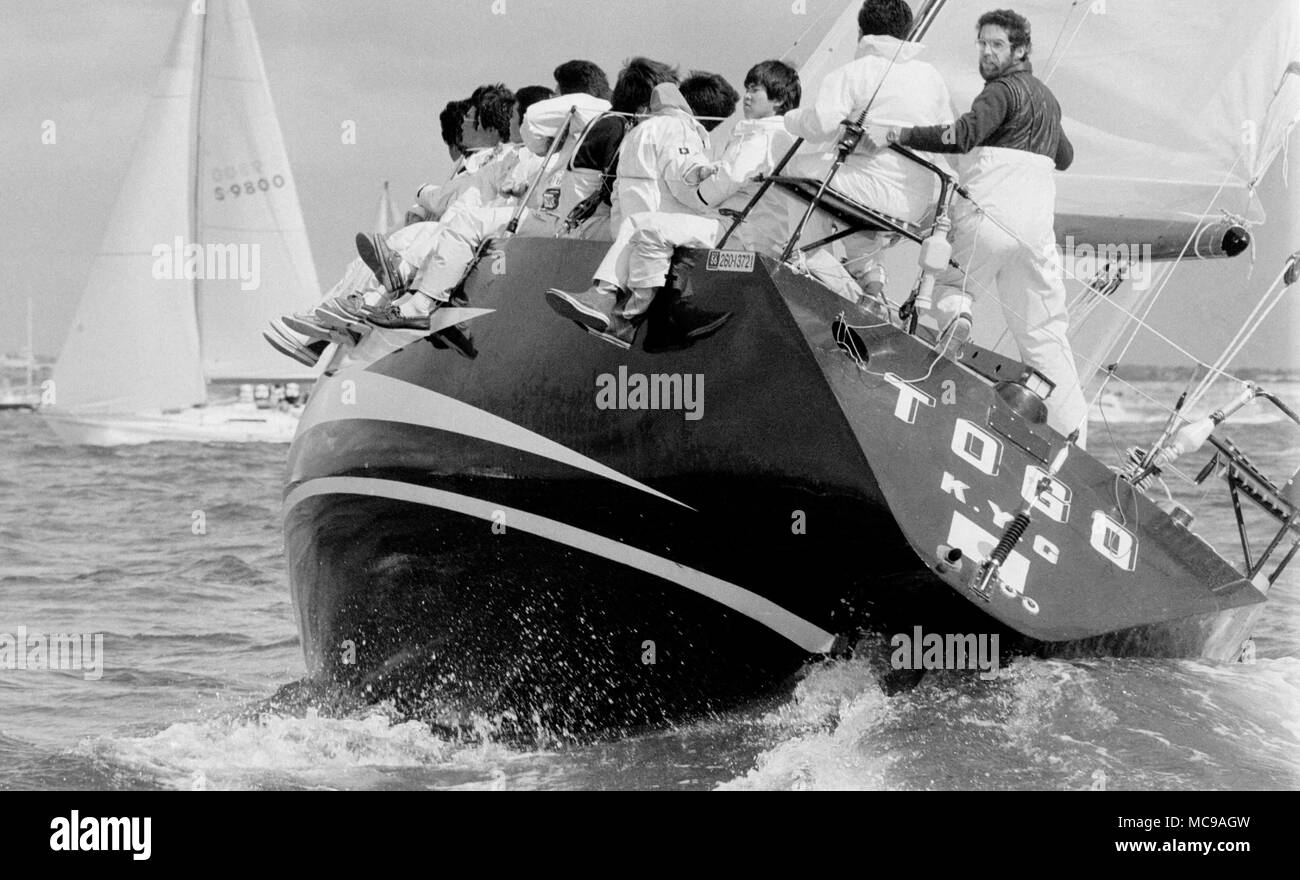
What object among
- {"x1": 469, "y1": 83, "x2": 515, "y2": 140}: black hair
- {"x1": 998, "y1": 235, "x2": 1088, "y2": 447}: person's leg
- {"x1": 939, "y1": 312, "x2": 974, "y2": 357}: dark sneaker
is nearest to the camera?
{"x1": 939, "y1": 312, "x2": 974, "y2": 357}: dark sneaker

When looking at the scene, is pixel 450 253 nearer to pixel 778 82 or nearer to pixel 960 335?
pixel 778 82

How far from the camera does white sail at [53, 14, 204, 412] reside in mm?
27125

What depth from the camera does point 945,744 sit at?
20.1 feet

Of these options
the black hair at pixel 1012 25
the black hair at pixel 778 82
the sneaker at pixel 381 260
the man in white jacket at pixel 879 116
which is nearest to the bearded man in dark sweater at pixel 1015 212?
the black hair at pixel 1012 25

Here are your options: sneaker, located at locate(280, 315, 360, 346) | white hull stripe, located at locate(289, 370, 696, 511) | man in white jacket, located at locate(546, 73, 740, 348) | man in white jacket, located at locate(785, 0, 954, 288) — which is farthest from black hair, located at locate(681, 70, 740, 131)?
sneaker, located at locate(280, 315, 360, 346)

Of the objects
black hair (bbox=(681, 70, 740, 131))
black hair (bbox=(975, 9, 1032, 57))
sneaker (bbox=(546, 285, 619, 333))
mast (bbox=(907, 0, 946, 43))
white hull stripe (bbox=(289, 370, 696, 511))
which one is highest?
mast (bbox=(907, 0, 946, 43))

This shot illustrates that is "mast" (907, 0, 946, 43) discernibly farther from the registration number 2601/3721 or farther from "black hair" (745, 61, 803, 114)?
the registration number 2601/3721

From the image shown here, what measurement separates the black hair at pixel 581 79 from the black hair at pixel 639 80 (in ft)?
2.43

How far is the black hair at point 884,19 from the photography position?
6719mm

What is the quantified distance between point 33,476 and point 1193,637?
810 inches

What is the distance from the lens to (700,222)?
6.10 m

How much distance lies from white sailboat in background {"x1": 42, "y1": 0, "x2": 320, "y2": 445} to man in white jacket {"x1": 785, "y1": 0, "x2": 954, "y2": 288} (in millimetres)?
20933
